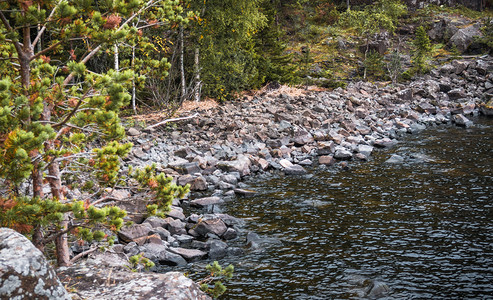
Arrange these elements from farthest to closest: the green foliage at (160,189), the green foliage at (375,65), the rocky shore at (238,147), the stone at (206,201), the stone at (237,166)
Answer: the green foliage at (375,65) < the stone at (237,166) < the stone at (206,201) < the green foliage at (160,189) < the rocky shore at (238,147)

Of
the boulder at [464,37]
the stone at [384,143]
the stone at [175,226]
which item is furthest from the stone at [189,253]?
the boulder at [464,37]

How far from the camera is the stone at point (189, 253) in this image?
9.12 m

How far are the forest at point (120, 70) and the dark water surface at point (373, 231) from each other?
3.34 m

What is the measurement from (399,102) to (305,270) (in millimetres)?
25420

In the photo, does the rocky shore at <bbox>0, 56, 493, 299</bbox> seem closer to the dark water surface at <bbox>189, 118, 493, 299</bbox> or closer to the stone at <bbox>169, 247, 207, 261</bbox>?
the stone at <bbox>169, 247, 207, 261</bbox>

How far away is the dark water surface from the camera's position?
7.69 m

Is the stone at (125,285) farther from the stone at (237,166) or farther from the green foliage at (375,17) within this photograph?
the green foliage at (375,17)

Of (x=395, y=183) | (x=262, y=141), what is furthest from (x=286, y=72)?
(x=395, y=183)

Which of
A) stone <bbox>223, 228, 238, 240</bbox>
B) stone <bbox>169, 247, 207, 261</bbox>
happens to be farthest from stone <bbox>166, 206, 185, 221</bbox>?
stone <bbox>169, 247, 207, 261</bbox>

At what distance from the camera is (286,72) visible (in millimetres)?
31719

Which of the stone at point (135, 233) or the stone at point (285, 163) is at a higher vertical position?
the stone at point (135, 233)

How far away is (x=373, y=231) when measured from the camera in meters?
10.1

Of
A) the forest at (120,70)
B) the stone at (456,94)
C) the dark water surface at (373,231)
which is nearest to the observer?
the forest at (120,70)

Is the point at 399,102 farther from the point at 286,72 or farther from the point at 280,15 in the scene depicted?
the point at 280,15
